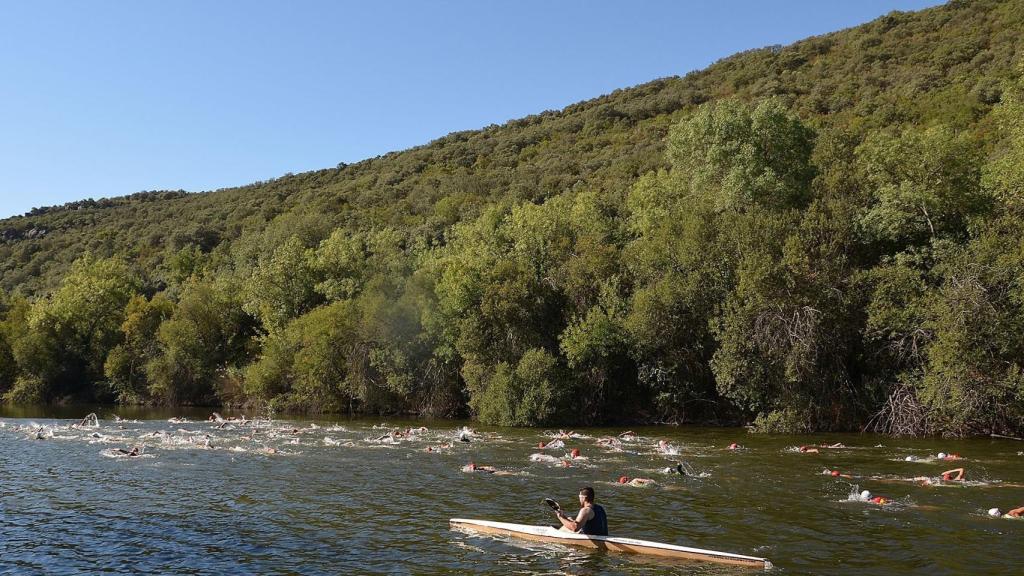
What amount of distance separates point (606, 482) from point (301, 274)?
163 feet

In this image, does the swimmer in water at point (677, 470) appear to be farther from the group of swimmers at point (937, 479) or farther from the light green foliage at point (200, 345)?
the light green foliage at point (200, 345)

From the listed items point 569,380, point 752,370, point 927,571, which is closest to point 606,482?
point 927,571

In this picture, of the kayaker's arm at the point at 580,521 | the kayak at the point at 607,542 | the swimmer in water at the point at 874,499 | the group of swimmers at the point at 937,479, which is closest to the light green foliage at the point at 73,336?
the kayak at the point at 607,542

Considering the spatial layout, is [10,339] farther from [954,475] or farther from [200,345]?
[954,475]

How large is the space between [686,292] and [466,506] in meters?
25.9

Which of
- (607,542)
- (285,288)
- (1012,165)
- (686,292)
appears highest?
(1012,165)

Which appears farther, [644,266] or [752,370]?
[644,266]

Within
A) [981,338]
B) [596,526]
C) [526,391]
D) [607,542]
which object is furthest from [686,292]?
[607,542]

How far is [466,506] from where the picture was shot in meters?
21.3

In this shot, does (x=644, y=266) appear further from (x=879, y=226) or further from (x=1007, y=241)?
(x=1007, y=241)

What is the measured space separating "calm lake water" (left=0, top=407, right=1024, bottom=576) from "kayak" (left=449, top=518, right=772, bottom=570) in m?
0.29

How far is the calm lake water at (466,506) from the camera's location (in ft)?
51.2

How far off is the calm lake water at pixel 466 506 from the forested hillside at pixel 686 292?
213 inches

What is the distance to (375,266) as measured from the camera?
6631cm
